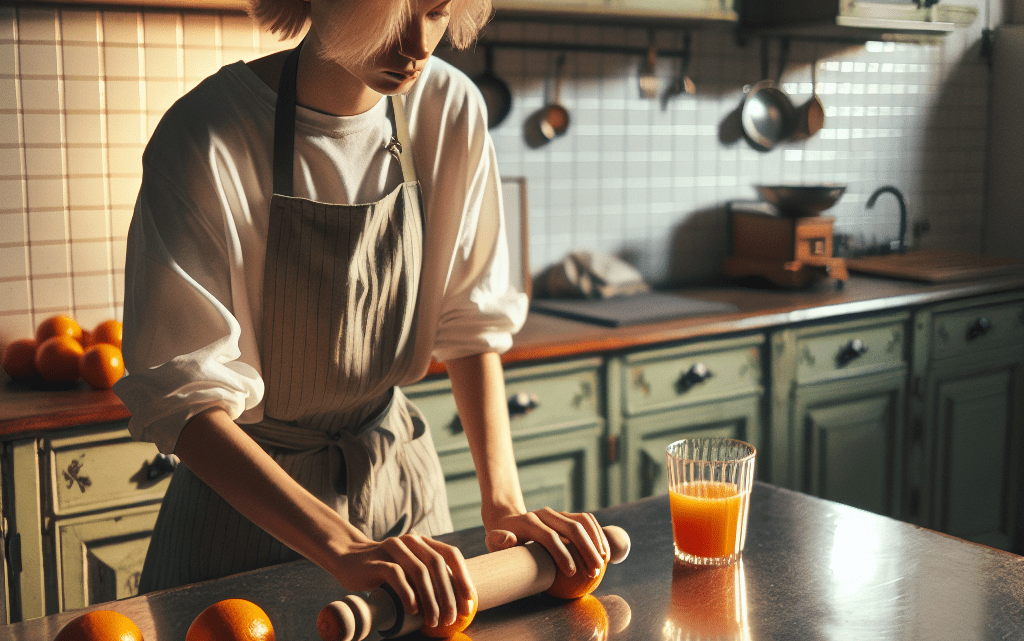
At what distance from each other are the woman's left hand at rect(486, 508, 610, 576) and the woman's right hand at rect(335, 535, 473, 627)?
0.10 metres

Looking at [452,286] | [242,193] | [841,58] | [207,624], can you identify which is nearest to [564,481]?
[452,286]

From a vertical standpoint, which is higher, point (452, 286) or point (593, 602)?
point (452, 286)

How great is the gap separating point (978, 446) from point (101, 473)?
8.08ft

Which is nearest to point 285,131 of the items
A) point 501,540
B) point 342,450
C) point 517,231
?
point 342,450

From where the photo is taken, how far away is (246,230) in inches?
40.3

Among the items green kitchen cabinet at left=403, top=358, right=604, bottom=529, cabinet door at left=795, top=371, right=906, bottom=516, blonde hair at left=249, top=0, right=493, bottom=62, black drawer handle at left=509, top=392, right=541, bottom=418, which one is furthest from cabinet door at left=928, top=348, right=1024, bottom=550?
blonde hair at left=249, top=0, right=493, bottom=62

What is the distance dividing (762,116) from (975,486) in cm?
132

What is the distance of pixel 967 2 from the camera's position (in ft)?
11.4

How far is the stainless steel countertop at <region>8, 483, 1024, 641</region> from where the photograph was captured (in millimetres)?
783

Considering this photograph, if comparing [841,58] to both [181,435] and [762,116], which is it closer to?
[762,116]

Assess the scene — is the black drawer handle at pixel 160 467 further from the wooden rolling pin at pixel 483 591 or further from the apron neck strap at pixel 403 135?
the wooden rolling pin at pixel 483 591

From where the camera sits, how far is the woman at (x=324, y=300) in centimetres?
88

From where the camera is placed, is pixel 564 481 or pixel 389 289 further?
pixel 564 481

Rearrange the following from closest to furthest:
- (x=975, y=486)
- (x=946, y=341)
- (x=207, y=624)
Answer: (x=207, y=624) → (x=946, y=341) → (x=975, y=486)
